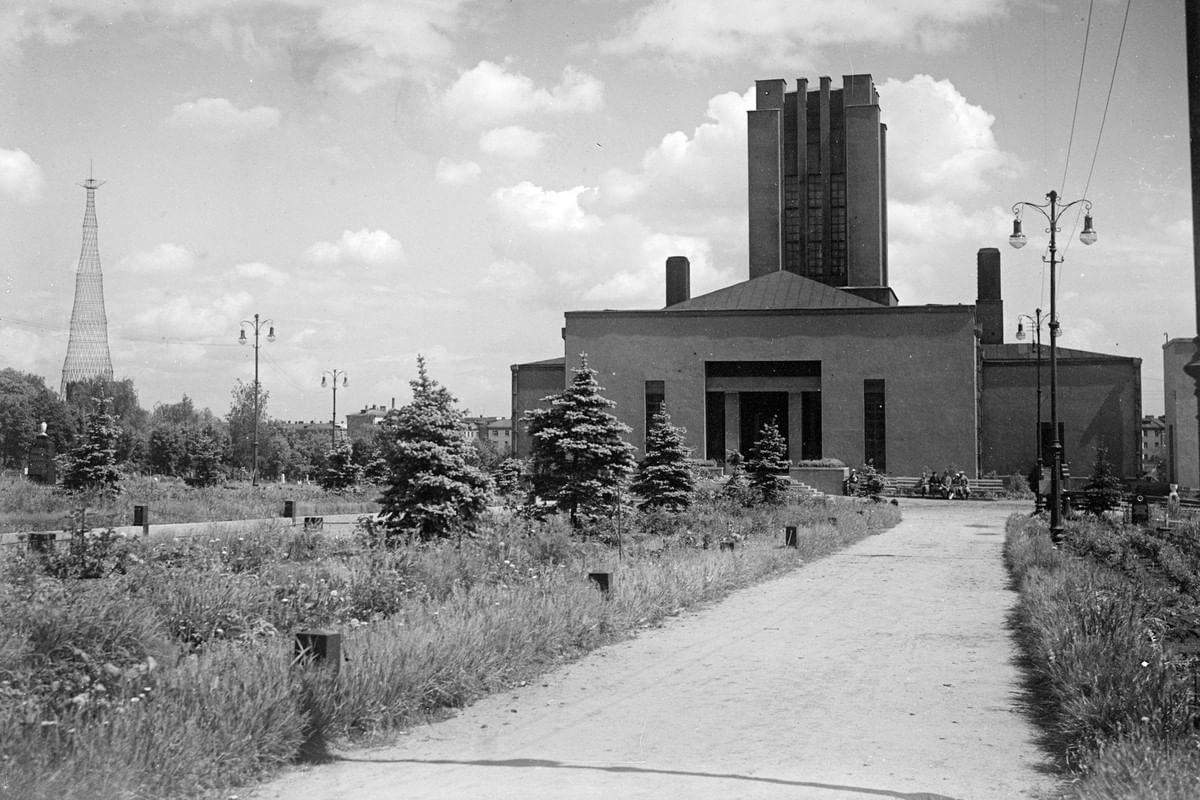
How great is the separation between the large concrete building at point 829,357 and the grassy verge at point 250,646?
4451 cm

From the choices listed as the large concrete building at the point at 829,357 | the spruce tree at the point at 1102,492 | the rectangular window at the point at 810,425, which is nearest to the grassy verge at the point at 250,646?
A: the spruce tree at the point at 1102,492

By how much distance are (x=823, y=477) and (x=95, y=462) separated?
3463 centimetres

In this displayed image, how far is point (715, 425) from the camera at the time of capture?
67312 mm

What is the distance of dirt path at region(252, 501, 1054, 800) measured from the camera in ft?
19.8

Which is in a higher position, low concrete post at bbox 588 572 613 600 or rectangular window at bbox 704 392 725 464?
rectangular window at bbox 704 392 725 464

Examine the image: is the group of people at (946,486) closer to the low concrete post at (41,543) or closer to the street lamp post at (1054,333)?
the street lamp post at (1054,333)

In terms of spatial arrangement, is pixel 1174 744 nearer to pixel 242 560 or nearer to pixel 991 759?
pixel 991 759

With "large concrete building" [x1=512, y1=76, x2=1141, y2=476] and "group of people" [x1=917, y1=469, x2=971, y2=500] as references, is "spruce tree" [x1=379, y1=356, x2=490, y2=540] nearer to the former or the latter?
"large concrete building" [x1=512, y1=76, x2=1141, y2=476]

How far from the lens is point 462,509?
60.7 ft

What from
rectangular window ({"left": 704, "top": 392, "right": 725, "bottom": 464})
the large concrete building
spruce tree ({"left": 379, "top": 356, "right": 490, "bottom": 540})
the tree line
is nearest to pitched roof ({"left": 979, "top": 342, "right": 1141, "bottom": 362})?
the large concrete building

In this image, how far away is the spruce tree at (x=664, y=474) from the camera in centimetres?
3055

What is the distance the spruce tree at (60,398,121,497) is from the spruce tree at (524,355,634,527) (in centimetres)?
1568

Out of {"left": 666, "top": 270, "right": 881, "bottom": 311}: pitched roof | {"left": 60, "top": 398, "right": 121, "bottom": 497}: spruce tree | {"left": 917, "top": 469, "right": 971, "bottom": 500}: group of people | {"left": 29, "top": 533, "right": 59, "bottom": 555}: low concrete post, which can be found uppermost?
{"left": 666, "top": 270, "right": 881, "bottom": 311}: pitched roof

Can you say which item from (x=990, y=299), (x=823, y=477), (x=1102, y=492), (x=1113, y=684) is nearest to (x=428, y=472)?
(x=1113, y=684)
